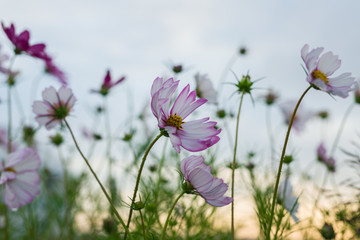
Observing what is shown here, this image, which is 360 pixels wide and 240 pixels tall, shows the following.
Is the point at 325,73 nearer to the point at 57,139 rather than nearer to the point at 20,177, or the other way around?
the point at 20,177

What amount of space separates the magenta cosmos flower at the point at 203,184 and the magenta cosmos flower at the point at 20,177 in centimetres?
42

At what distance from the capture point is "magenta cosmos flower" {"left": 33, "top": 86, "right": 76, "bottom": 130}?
27.5 inches

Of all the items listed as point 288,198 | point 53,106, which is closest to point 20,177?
point 53,106

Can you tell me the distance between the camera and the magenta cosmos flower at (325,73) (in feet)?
1.93

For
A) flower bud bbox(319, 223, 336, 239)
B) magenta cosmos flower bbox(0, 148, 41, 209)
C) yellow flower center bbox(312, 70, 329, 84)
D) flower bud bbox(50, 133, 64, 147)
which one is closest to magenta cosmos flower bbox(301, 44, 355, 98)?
yellow flower center bbox(312, 70, 329, 84)

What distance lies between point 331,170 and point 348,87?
2.90ft

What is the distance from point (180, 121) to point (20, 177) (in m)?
0.46

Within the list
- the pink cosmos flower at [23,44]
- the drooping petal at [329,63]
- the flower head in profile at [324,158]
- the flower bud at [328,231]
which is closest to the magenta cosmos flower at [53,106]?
the pink cosmos flower at [23,44]

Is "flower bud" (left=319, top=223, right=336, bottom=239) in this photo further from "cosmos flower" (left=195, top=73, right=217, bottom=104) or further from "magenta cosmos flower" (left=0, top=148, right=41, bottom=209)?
"magenta cosmos flower" (left=0, top=148, right=41, bottom=209)

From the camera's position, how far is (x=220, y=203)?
495 millimetres

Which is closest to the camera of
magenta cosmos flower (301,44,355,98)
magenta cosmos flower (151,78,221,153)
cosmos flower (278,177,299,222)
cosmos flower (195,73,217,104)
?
magenta cosmos flower (151,78,221,153)

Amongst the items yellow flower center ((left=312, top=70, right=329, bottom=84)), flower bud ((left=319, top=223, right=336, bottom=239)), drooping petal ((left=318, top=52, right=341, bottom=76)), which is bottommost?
flower bud ((left=319, top=223, right=336, bottom=239))

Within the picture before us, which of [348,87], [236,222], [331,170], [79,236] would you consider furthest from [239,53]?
[79,236]

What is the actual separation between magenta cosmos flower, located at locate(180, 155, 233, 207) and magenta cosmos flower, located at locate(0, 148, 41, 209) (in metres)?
0.42
